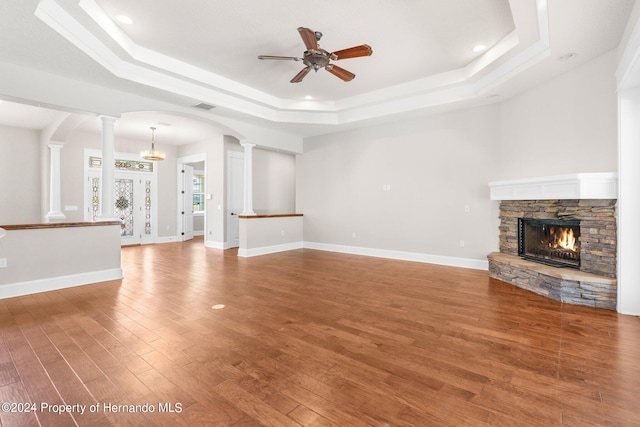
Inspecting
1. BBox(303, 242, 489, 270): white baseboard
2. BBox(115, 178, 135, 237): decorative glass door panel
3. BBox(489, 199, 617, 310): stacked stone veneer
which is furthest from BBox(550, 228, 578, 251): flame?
BBox(115, 178, 135, 237): decorative glass door panel

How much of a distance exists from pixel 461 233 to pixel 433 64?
2929 mm

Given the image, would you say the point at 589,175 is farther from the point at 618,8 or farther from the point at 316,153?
the point at 316,153

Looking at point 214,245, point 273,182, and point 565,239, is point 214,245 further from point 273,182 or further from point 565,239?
point 565,239

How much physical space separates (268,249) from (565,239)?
5.45m

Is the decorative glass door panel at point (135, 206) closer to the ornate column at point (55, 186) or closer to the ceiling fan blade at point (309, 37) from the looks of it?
the ornate column at point (55, 186)

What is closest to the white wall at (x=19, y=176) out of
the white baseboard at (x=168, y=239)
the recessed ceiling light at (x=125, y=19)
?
the white baseboard at (x=168, y=239)

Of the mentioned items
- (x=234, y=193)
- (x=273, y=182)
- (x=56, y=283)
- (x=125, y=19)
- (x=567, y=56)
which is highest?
(x=125, y=19)

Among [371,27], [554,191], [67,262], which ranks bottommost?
[67,262]

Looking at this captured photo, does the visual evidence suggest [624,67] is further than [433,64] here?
No

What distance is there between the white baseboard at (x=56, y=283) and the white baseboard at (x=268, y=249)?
239cm

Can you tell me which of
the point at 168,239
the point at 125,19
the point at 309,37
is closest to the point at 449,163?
the point at 309,37

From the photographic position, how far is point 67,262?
414 cm

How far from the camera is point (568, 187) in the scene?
11.5 feet

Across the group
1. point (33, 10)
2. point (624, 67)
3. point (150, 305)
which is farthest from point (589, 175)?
point (33, 10)
